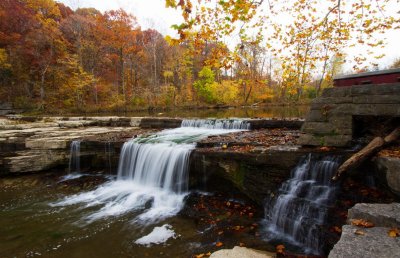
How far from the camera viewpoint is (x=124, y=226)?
5.20 metres

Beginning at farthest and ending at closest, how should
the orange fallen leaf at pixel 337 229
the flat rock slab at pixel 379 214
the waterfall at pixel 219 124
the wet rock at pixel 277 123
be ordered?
1. the waterfall at pixel 219 124
2. the wet rock at pixel 277 123
3. the orange fallen leaf at pixel 337 229
4. the flat rock slab at pixel 379 214

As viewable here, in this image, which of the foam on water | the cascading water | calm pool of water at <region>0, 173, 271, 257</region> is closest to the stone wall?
calm pool of water at <region>0, 173, 271, 257</region>

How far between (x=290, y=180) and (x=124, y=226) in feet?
12.8

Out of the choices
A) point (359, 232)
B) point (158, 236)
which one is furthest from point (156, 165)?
point (359, 232)

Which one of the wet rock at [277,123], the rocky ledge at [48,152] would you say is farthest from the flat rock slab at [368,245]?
the rocky ledge at [48,152]

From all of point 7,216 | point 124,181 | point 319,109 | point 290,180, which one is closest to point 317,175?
point 290,180

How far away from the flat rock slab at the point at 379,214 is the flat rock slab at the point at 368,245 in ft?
0.37

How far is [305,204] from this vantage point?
4.39 m

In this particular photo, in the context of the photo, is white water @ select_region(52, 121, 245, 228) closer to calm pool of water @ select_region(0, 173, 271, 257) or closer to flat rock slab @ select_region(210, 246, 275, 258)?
calm pool of water @ select_region(0, 173, 271, 257)

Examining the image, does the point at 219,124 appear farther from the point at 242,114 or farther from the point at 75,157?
the point at 242,114

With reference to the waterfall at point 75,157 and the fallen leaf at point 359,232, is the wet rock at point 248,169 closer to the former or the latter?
the fallen leaf at point 359,232

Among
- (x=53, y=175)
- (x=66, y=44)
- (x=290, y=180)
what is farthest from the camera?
(x=66, y=44)

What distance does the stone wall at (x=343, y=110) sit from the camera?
15.8 feet

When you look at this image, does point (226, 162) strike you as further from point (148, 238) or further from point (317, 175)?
point (148, 238)
